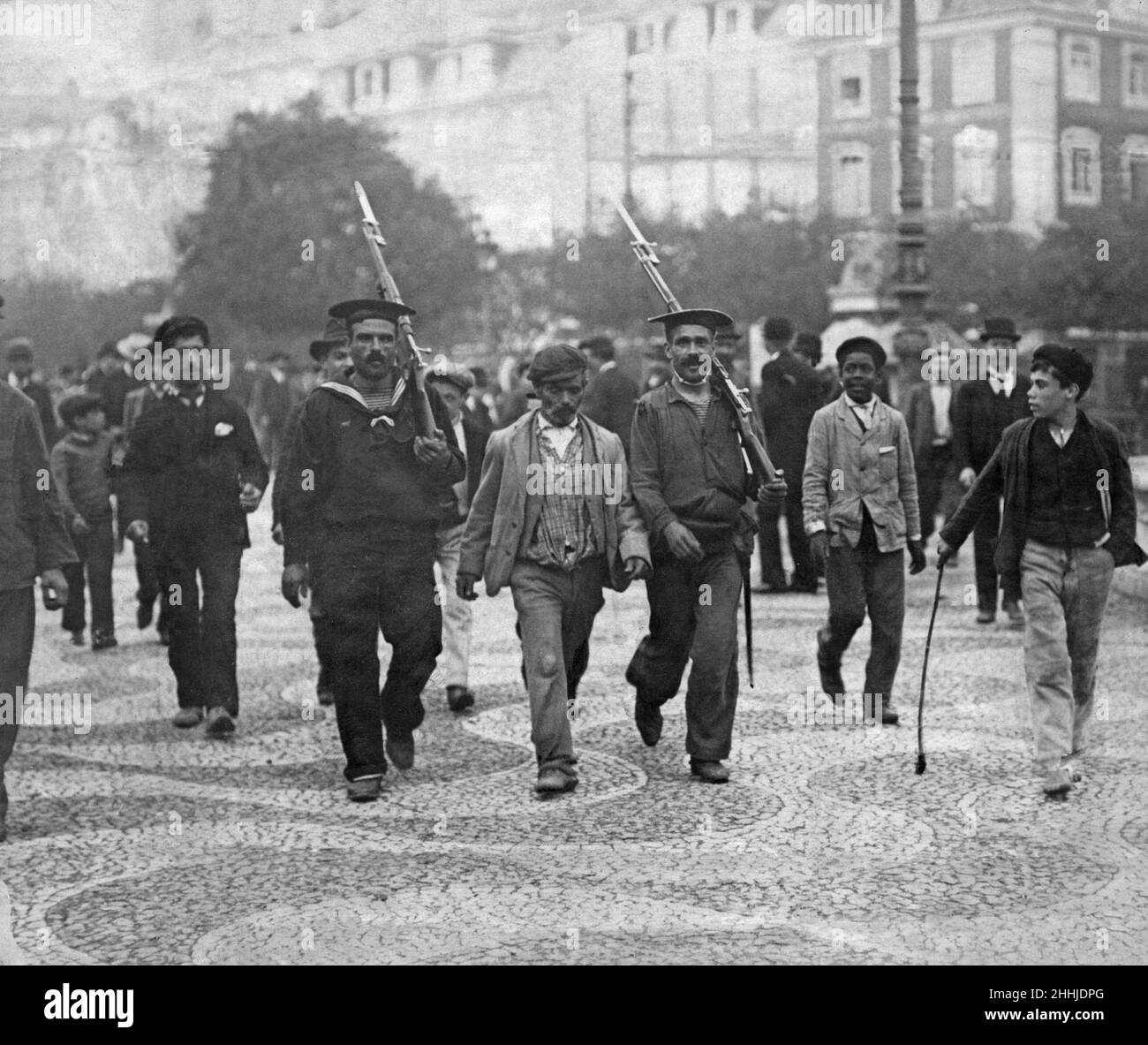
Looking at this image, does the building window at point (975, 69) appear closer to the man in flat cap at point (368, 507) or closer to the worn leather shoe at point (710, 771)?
the man in flat cap at point (368, 507)

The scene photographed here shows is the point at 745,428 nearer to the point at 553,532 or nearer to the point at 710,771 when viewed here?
the point at 553,532

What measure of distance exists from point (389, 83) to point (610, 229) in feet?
69.3

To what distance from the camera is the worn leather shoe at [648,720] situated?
25.4ft

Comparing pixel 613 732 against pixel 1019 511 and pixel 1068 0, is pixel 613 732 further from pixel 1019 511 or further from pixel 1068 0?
pixel 1068 0

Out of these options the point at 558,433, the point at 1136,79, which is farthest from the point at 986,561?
the point at 1136,79

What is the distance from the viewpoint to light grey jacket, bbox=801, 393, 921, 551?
8.63 m

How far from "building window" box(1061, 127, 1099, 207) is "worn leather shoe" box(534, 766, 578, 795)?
31.4 m

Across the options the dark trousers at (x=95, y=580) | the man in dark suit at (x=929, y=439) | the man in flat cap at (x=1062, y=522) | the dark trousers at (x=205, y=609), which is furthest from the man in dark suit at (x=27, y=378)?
the man in flat cap at (x=1062, y=522)

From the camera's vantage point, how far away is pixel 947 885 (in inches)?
222

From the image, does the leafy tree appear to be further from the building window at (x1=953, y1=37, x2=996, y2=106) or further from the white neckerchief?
the white neckerchief

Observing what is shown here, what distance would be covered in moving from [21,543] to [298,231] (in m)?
49.7

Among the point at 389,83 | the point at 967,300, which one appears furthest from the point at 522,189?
the point at 967,300

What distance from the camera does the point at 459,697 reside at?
8898 mm

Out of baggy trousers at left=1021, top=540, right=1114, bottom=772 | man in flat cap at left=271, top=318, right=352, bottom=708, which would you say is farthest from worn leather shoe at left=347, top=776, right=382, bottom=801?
baggy trousers at left=1021, top=540, right=1114, bottom=772
